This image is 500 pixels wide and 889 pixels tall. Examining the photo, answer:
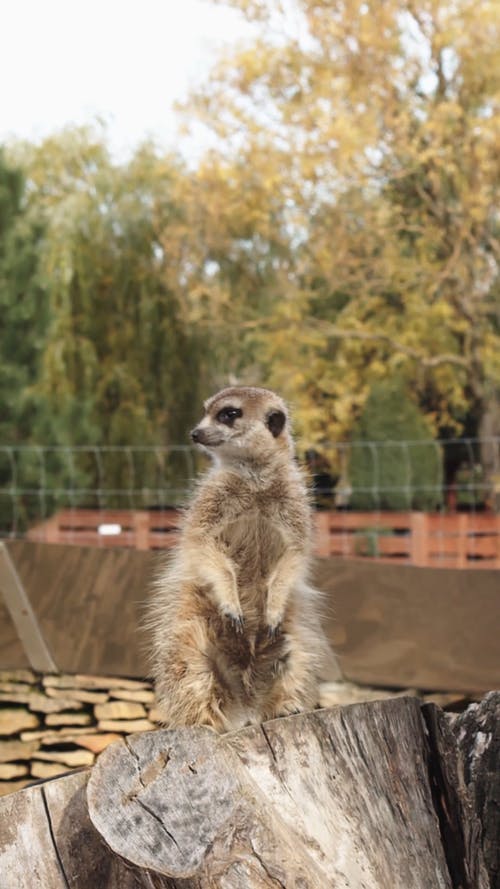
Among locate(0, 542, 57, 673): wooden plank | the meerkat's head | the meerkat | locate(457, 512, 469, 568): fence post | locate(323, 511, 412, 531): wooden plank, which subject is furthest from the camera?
locate(323, 511, 412, 531): wooden plank

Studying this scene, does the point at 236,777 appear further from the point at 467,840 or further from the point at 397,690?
the point at 397,690

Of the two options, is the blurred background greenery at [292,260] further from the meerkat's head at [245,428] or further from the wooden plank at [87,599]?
the meerkat's head at [245,428]

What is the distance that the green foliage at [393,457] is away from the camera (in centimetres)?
1609

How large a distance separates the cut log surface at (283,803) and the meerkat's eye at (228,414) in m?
1.03

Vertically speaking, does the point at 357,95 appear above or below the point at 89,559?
above

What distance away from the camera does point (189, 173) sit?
1908 centimetres

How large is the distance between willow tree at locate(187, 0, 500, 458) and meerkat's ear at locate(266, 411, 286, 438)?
14.2 meters

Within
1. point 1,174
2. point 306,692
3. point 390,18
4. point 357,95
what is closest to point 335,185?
point 357,95

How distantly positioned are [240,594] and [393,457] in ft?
45.7

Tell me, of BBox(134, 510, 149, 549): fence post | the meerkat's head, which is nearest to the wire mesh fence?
BBox(134, 510, 149, 549): fence post

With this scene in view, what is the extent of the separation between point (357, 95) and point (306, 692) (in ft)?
51.9

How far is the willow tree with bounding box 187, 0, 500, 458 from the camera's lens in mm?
16938

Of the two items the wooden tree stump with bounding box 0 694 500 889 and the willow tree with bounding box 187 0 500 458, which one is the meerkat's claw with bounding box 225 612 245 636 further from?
the willow tree with bounding box 187 0 500 458

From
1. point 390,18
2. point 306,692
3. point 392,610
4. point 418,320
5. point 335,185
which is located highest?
point 390,18
